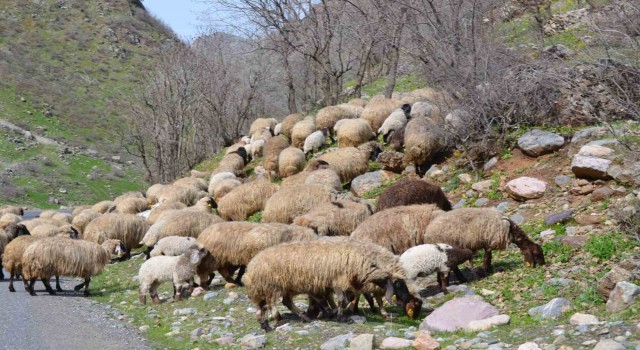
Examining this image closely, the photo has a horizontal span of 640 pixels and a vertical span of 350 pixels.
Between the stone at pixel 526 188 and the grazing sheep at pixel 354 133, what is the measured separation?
7922 millimetres

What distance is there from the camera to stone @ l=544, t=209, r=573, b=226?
11.4m

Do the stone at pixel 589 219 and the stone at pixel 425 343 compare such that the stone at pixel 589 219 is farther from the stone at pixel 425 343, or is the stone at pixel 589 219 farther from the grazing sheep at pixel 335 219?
the stone at pixel 425 343

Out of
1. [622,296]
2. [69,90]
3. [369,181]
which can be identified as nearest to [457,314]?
[622,296]

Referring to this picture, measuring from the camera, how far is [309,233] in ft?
38.2

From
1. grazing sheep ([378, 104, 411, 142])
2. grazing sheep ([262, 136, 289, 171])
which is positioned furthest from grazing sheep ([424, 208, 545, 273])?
grazing sheep ([262, 136, 289, 171])

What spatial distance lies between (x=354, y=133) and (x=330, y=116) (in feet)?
9.81

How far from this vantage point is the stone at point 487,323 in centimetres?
790

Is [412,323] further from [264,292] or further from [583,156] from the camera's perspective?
[583,156]

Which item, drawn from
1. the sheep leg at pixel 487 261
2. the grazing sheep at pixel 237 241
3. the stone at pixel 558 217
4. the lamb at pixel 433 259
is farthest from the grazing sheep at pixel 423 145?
the lamb at pixel 433 259

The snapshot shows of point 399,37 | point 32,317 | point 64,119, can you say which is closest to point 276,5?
point 399,37

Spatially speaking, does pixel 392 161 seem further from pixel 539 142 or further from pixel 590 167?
pixel 590 167

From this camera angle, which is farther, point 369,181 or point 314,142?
point 314,142

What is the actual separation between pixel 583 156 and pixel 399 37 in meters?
8.32

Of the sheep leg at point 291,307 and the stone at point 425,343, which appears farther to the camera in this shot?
the sheep leg at point 291,307
